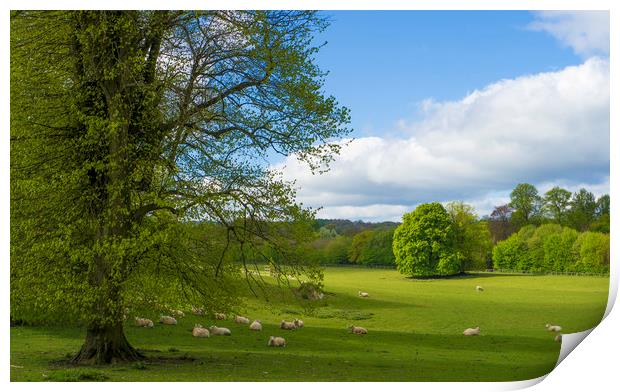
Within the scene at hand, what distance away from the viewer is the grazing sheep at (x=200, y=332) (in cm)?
1599

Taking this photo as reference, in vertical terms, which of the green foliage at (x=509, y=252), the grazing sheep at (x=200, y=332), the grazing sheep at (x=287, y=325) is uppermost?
the green foliage at (x=509, y=252)

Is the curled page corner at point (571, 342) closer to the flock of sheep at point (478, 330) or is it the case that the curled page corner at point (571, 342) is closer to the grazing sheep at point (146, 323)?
the flock of sheep at point (478, 330)

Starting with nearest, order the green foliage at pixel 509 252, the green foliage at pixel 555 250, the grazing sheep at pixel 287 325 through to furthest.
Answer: the green foliage at pixel 555 250 < the green foliage at pixel 509 252 < the grazing sheep at pixel 287 325

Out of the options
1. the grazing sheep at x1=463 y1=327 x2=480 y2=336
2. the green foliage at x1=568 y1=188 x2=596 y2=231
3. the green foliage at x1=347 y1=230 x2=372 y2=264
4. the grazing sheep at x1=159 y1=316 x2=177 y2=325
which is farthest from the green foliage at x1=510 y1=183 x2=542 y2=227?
the grazing sheep at x1=159 y1=316 x2=177 y2=325

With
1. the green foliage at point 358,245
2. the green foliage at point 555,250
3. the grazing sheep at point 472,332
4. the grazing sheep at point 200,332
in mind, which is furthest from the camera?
the grazing sheep at point 472,332

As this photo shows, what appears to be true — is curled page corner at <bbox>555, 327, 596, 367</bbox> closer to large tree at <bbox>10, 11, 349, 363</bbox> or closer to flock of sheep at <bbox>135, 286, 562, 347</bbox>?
flock of sheep at <bbox>135, 286, 562, 347</bbox>

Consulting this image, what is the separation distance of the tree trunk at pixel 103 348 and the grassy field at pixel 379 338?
397 millimetres

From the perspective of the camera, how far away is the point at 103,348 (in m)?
12.4

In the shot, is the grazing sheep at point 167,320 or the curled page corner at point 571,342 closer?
the curled page corner at point 571,342

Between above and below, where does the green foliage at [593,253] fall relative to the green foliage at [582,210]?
below

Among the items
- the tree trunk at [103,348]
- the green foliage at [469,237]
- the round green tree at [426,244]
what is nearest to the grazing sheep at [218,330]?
the tree trunk at [103,348]

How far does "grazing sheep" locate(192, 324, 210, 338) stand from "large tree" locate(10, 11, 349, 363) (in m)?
3.20

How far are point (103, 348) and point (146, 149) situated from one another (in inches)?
149

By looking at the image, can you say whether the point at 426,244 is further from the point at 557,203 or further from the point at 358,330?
the point at 557,203
